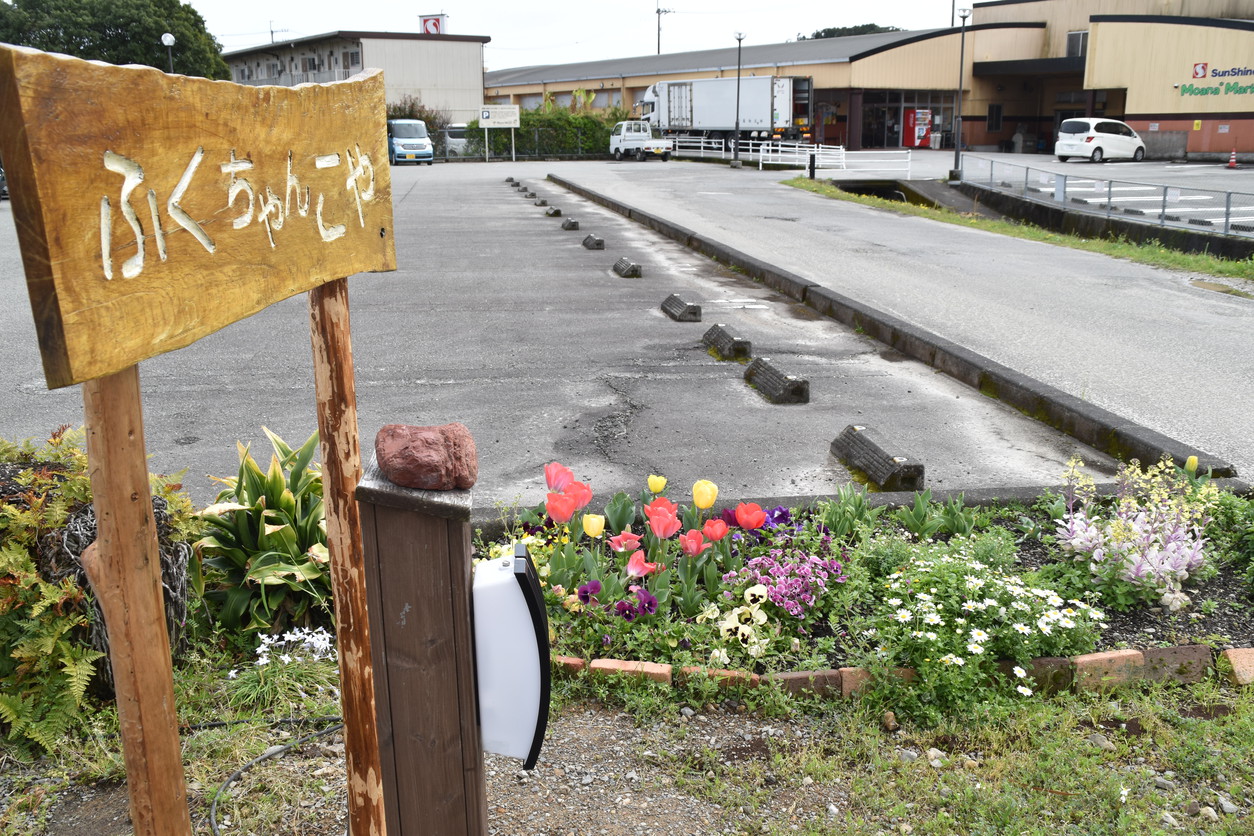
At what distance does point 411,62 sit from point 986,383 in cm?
5740

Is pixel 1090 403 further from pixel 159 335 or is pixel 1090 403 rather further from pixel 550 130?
pixel 550 130

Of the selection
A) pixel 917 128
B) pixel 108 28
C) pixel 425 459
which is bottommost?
pixel 425 459

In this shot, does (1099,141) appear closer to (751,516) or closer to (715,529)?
(751,516)

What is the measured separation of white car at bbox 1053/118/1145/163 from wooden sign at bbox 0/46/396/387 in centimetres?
4020

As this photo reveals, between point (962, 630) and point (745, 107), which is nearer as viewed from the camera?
point (962, 630)

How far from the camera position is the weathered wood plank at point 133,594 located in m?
1.66

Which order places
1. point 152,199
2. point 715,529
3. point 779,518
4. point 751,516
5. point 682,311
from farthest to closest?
point 682,311 → point 779,518 → point 751,516 → point 715,529 → point 152,199

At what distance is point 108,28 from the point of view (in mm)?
52312

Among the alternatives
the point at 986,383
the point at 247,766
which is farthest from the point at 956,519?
the point at 986,383

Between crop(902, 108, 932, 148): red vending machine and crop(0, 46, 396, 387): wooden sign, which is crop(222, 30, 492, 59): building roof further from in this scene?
crop(0, 46, 396, 387): wooden sign

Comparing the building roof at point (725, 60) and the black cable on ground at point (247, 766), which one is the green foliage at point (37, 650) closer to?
the black cable on ground at point (247, 766)

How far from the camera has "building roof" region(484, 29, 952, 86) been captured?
48659 mm

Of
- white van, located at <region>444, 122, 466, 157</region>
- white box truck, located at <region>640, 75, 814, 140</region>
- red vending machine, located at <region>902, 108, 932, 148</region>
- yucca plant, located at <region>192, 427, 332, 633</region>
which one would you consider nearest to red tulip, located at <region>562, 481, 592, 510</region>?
yucca plant, located at <region>192, 427, 332, 633</region>

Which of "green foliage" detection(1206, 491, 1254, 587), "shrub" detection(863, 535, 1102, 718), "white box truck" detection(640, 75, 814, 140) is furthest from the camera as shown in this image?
"white box truck" detection(640, 75, 814, 140)
